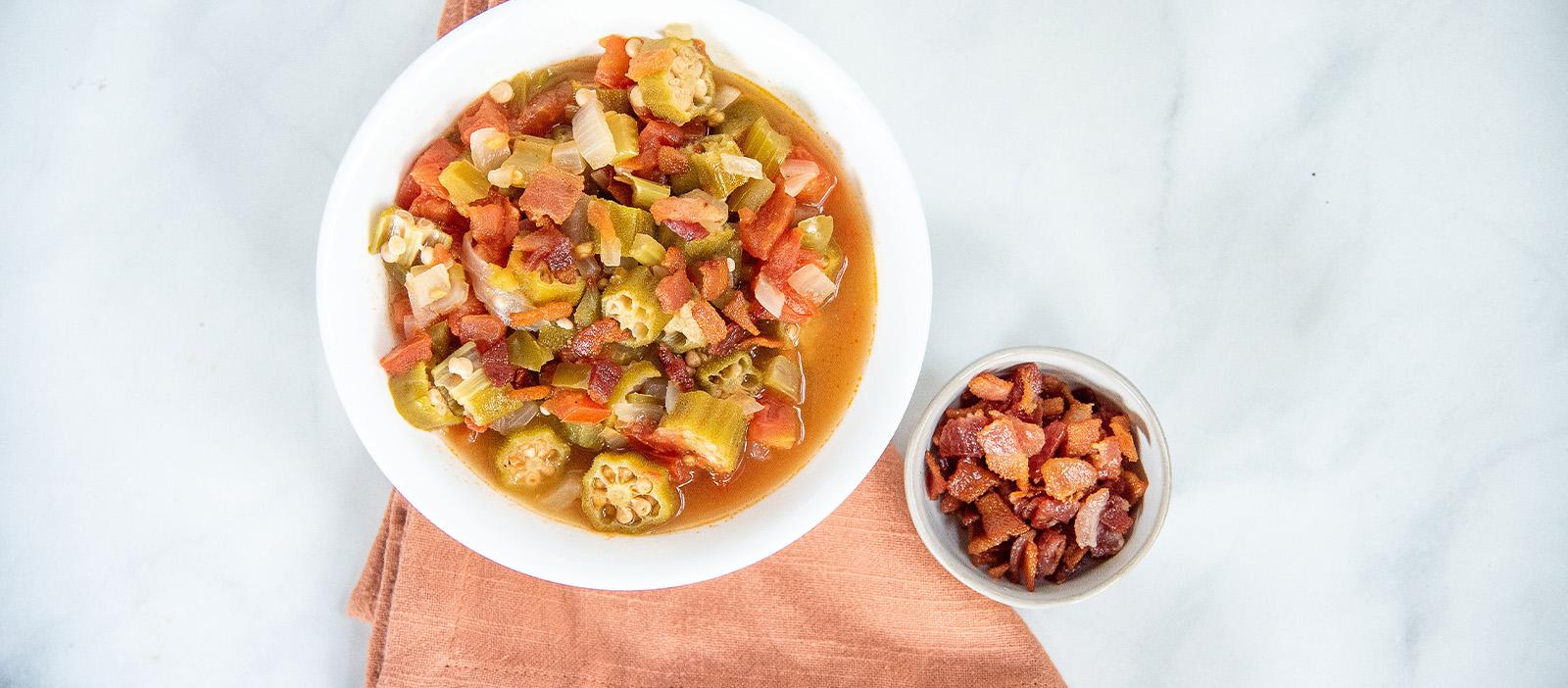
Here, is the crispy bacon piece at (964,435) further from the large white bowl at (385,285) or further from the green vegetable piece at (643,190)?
the green vegetable piece at (643,190)

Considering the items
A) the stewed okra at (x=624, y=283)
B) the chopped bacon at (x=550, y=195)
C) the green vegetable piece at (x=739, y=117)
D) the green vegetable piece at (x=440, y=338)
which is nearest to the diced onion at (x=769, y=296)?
the stewed okra at (x=624, y=283)

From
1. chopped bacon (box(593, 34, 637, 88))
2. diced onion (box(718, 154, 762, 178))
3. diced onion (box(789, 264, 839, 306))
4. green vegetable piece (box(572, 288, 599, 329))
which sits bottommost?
green vegetable piece (box(572, 288, 599, 329))

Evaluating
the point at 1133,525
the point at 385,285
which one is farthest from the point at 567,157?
the point at 1133,525

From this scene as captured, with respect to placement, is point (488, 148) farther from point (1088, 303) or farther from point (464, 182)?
point (1088, 303)

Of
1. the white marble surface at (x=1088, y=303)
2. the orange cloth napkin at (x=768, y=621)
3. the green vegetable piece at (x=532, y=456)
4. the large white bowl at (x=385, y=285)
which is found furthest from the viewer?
the white marble surface at (x=1088, y=303)

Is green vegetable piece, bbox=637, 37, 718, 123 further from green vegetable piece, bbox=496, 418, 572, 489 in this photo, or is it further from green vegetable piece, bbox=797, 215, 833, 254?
green vegetable piece, bbox=496, 418, 572, 489

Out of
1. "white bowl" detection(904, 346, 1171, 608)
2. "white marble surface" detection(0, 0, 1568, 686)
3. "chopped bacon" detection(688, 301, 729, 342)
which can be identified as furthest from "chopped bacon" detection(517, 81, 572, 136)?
"white bowl" detection(904, 346, 1171, 608)

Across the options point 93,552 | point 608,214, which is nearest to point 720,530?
point 608,214
